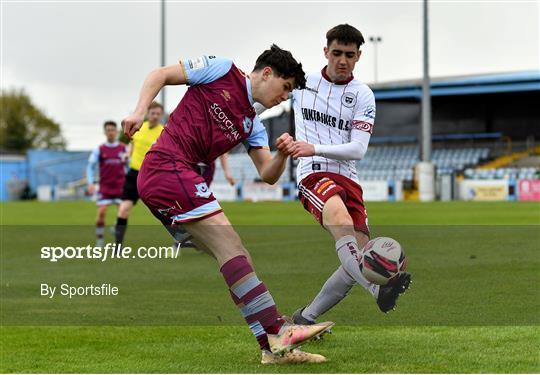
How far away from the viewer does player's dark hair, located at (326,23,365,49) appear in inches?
269

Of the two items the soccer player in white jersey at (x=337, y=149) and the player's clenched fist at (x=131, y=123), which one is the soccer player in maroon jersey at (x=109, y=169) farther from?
the player's clenched fist at (x=131, y=123)

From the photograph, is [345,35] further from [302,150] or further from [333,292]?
[333,292]

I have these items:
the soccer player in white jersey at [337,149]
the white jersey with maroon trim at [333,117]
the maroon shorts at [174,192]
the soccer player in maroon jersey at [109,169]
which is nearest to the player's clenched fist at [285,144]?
the maroon shorts at [174,192]

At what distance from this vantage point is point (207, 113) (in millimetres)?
5832

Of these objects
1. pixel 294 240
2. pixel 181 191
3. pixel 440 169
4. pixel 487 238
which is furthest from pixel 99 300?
pixel 440 169

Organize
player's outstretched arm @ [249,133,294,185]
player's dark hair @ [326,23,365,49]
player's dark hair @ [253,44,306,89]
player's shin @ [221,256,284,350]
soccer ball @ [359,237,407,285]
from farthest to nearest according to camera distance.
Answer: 1. player's dark hair @ [326,23,365,49]
2. soccer ball @ [359,237,407,285]
3. player's outstretched arm @ [249,133,294,185]
4. player's dark hair @ [253,44,306,89]
5. player's shin @ [221,256,284,350]

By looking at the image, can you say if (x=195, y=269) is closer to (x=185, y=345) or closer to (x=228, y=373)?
(x=185, y=345)

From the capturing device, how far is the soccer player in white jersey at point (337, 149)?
6676 millimetres

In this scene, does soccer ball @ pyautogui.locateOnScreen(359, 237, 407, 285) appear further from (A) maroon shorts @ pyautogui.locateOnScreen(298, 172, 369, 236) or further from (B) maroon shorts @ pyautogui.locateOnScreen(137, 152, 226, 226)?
(B) maroon shorts @ pyautogui.locateOnScreen(137, 152, 226, 226)

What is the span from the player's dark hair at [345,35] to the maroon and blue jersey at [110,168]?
10566 mm

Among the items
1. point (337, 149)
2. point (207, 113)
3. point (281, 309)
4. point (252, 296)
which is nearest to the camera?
point (252, 296)

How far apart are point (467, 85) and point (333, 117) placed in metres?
50.0

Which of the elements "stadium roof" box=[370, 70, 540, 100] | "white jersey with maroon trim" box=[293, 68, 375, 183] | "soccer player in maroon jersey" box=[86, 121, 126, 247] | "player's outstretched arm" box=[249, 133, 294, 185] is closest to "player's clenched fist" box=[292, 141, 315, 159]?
"player's outstretched arm" box=[249, 133, 294, 185]

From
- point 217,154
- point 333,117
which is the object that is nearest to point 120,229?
point 333,117
